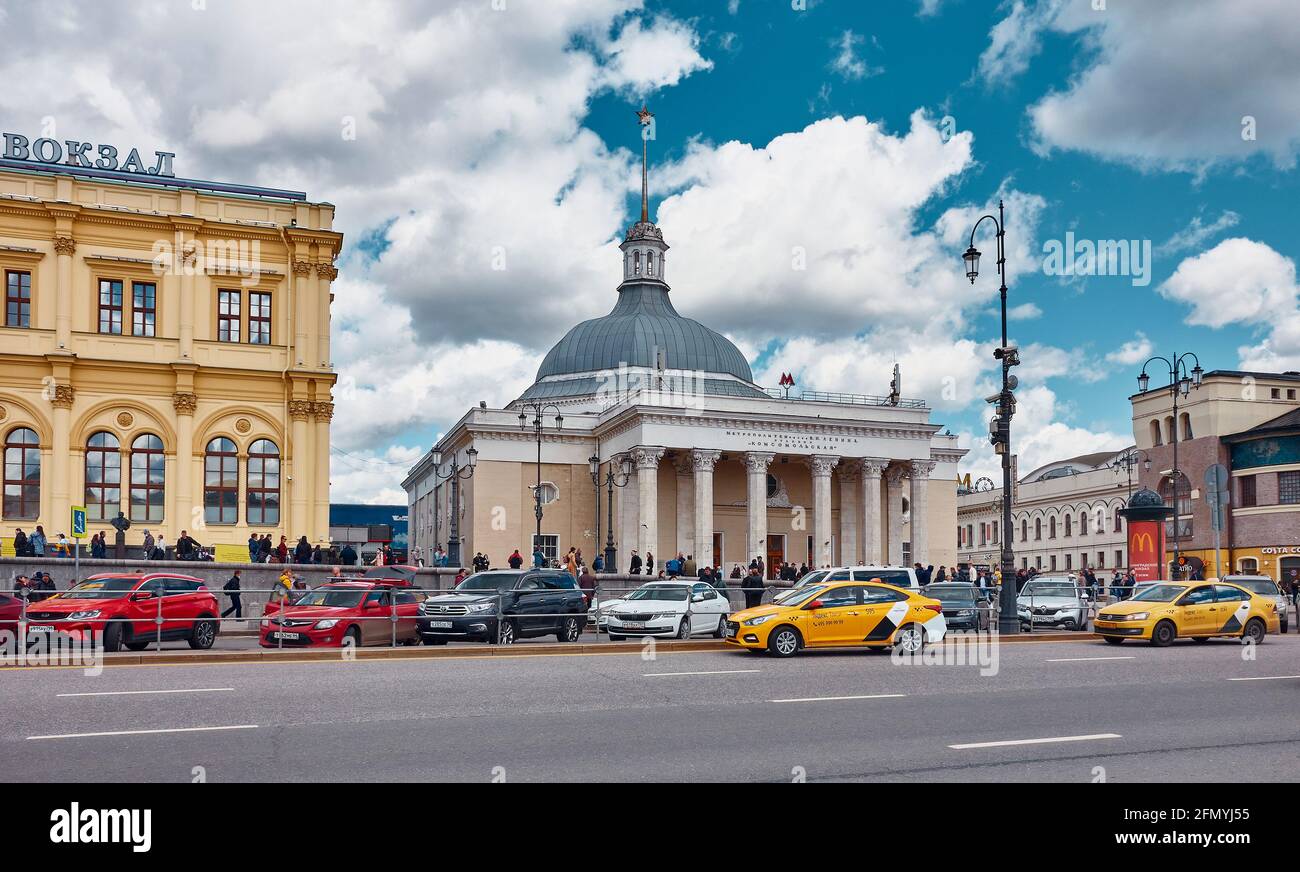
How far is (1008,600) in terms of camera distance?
27.6m

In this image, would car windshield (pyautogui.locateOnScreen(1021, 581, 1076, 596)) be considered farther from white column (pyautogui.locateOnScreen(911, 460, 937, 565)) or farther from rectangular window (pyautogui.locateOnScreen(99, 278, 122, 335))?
white column (pyautogui.locateOnScreen(911, 460, 937, 565))

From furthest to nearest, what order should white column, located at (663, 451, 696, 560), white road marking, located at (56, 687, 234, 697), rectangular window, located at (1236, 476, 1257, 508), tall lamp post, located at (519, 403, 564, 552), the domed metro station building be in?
1. rectangular window, located at (1236, 476, 1257, 508)
2. white column, located at (663, 451, 696, 560)
3. the domed metro station building
4. tall lamp post, located at (519, 403, 564, 552)
5. white road marking, located at (56, 687, 234, 697)

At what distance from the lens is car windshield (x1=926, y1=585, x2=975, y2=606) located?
2989 centimetres

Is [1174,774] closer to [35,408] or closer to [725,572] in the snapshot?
[35,408]

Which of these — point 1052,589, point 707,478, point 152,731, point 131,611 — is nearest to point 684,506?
point 707,478

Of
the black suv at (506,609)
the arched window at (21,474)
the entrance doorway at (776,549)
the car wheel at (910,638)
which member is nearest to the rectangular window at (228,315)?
the arched window at (21,474)

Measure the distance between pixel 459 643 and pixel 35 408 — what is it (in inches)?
989

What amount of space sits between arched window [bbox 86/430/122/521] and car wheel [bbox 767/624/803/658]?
29.0 metres

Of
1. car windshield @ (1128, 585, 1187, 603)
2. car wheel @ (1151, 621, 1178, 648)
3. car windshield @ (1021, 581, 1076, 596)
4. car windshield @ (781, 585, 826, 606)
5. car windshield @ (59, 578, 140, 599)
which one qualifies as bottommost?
car wheel @ (1151, 621, 1178, 648)

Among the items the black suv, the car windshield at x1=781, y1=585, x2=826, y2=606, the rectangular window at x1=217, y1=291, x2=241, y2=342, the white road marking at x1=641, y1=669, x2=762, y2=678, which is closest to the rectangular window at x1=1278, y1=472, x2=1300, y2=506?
the black suv

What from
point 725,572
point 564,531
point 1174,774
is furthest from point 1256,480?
point 1174,774

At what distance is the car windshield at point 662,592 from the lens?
26.4 metres

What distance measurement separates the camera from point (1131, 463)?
79.4m

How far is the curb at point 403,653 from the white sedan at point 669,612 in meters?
1.90
